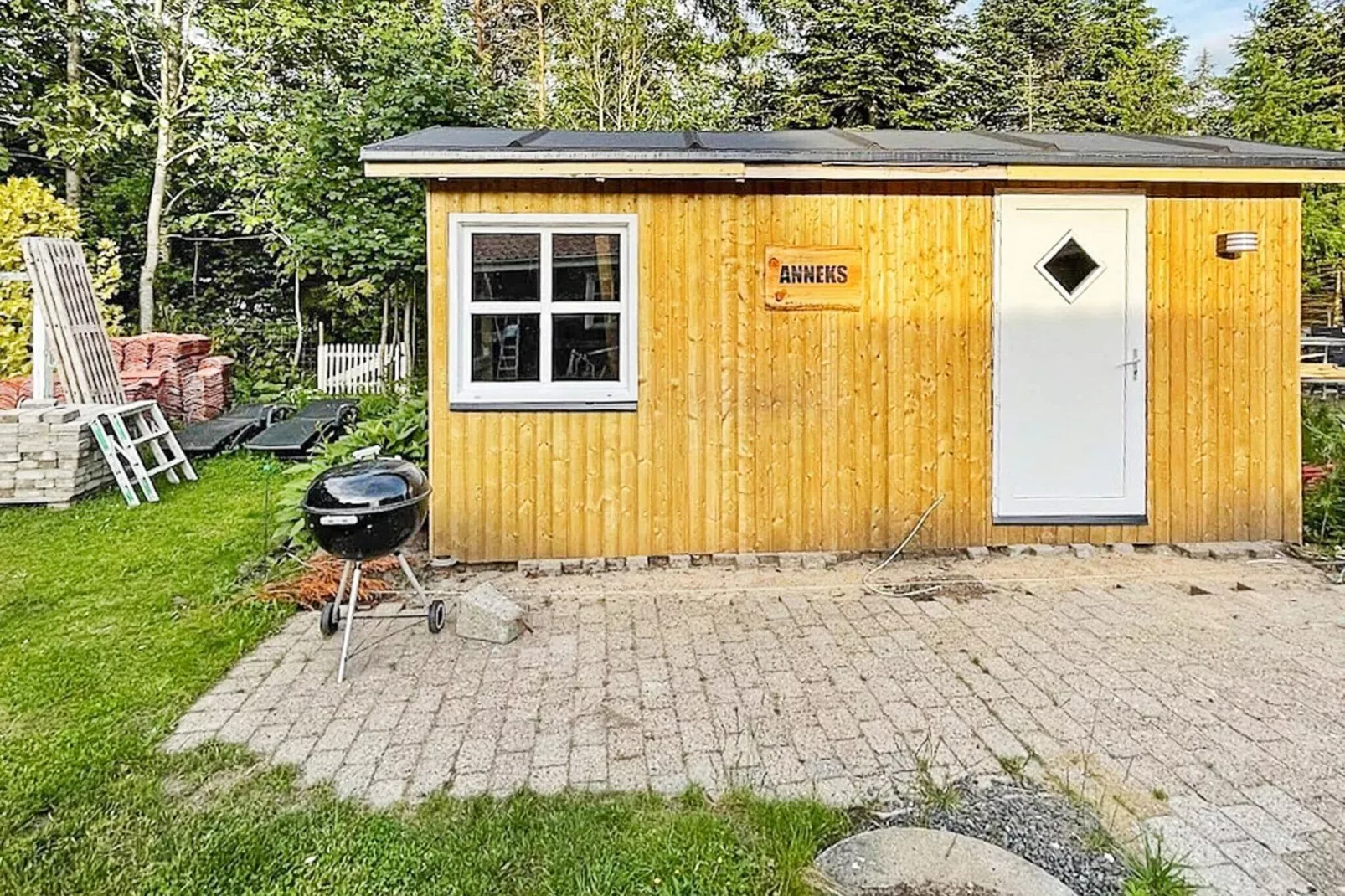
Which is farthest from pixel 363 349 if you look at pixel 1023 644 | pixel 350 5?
pixel 1023 644

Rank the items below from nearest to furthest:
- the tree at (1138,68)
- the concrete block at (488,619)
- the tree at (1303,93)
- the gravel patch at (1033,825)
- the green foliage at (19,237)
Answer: the gravel patch at (1033,825) < the concrete block at (488,619) < the green foliage at (19,237) < the tree at (1303,93) < the tree at (1138,68)

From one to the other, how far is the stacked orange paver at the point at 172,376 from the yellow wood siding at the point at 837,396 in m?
5.77

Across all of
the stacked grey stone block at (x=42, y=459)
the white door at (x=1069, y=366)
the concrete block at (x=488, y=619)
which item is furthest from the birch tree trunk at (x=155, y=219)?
the white door at (x=1069, y=366)

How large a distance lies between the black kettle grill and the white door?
350 cm

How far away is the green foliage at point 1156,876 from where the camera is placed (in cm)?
190

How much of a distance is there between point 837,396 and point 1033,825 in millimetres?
3113

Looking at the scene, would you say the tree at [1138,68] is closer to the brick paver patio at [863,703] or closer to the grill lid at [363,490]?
the brick paver patio at [863,703]

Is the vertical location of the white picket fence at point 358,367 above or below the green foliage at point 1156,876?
above

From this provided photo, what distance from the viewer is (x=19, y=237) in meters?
9.12

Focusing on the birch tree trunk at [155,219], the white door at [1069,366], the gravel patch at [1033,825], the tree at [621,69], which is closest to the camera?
the gravel patch at [1033,825]

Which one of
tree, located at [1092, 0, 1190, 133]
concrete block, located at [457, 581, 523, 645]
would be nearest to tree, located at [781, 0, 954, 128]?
tree, located at [1092, 0, 1190, 133]

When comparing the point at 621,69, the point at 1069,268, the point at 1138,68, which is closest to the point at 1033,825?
the point at 1069,268

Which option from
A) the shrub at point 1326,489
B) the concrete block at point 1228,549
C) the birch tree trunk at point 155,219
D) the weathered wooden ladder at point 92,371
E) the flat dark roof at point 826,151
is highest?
the birch tree trunk at point 155,219

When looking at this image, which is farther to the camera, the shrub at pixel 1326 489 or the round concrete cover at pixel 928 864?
the shrub at pixel 1326 489
